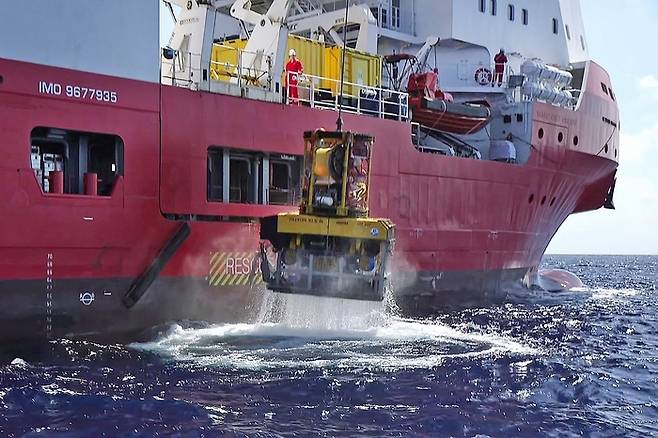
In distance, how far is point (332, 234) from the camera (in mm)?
10219

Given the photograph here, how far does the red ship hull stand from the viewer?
32.8 feet

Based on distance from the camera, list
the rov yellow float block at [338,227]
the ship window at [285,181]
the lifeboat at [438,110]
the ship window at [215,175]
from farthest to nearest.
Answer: the lifeboat at [438,110], the ship window at [285,181], the ship window at [215,175], the rov yellow float block at [338,227]

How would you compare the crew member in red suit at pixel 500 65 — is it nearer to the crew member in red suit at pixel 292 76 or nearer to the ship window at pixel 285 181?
the crew member in red suit at pixel 292 76

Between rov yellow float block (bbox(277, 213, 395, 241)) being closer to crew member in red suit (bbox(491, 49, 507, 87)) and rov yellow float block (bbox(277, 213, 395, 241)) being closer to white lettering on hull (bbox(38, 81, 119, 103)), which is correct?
white lettering on hull (bbox(38, 81, 119, 103))

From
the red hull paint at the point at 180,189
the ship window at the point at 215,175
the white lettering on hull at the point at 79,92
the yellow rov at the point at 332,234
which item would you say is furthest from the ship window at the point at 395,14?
the white lettering on hull at the point at 79,92

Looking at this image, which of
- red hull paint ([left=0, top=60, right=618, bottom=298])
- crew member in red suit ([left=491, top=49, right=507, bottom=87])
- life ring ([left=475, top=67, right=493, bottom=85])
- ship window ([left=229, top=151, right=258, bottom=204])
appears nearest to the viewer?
red hull paint ([left=0, top=60, right=618, bottom=298])

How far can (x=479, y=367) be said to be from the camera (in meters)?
9.95

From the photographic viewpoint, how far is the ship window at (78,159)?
10.7 metres

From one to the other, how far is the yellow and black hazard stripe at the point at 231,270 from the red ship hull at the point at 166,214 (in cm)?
2

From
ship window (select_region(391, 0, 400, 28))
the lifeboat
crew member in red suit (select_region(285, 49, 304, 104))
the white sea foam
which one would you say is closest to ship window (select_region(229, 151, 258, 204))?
crew member in red suit (select_region(285, 49, 304, 104))

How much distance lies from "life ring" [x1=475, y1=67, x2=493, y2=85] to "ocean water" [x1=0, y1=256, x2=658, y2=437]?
744cm

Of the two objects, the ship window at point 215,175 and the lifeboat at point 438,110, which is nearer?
the ship window at point 215,175

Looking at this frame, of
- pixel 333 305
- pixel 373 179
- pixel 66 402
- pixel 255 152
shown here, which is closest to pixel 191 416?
pixel 66 402

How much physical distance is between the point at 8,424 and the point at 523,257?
14.5m
